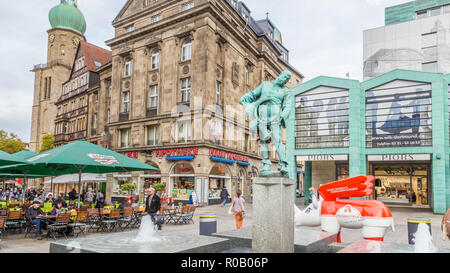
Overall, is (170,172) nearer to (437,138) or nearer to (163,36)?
(163,36)

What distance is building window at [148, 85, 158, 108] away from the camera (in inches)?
1289

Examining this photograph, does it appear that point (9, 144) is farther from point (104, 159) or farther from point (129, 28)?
point (104, 159)

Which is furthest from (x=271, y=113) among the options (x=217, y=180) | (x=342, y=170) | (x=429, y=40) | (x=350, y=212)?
(x=429, y=40)

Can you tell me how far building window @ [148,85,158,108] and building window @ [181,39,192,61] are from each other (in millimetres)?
4189

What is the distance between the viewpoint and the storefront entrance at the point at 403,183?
27719 mm

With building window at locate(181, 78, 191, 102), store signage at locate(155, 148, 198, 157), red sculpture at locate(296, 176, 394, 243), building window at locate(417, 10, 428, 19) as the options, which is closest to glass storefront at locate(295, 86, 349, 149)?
store signage at locate(155, 148, 198, 157)

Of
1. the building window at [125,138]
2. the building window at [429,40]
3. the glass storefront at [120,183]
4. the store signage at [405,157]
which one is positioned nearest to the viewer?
the store signage at [405,157]

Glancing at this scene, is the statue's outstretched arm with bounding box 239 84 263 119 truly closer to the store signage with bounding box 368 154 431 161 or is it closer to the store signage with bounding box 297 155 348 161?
the store signage with bounding box 297 155 348 161

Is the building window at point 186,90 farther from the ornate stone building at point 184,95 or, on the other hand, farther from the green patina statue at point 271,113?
the green patina statue at point 271,113

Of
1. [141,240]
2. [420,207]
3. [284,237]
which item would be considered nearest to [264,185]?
[284,237]

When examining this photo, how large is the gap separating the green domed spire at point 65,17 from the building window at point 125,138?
3650 centimetres

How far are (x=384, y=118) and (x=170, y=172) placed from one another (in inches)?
694

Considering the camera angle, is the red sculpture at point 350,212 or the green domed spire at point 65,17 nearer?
the red sculpture at point 350,212

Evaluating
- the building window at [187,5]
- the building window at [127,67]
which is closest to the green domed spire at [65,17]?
the building window at [127,67]
